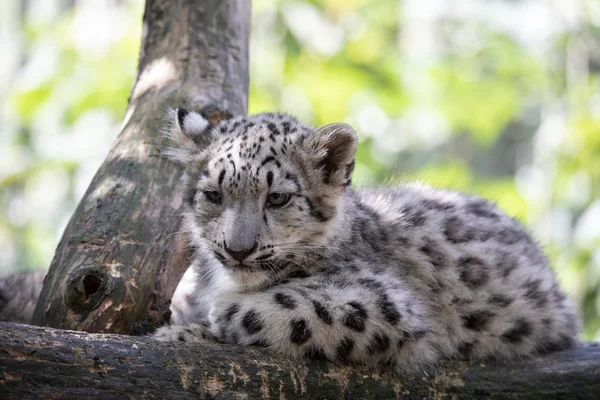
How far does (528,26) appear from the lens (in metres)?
14.4

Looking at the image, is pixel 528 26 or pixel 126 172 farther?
pixel 528 26

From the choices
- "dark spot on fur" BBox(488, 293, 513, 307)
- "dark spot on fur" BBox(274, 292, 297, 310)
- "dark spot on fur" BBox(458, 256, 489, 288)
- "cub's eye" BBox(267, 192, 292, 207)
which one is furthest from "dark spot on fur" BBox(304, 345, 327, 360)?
"dark spot on fur" BBox(488, 293, 513, 307)

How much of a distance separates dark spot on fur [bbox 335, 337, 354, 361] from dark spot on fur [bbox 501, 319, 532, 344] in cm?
158

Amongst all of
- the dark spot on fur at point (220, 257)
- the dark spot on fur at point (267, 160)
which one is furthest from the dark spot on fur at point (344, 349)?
the dark spot on fur at point (267, 160)

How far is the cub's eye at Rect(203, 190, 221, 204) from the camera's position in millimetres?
5615

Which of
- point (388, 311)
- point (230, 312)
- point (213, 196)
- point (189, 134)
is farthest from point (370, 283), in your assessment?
point (189, 134)

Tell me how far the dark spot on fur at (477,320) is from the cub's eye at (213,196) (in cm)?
210

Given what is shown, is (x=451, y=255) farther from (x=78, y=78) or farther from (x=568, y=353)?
(x=78, y=78)

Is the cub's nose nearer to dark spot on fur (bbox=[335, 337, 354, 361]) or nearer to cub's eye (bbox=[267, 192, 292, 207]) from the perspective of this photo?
cub's eye (bbox=[267, 192, 292, 207])

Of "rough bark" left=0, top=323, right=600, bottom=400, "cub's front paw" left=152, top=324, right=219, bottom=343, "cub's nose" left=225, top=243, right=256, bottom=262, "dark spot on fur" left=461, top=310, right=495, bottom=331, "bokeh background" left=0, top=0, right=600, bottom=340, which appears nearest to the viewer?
"rough bark" left=0, top=323, right=600, bottom=400

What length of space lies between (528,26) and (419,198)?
8830 millimetres

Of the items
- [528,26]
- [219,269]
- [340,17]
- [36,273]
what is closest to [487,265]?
[219,269]

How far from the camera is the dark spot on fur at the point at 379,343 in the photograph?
517 centimetres

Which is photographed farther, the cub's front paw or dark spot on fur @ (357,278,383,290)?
dark spot on fur @ (357,278,383,290)
